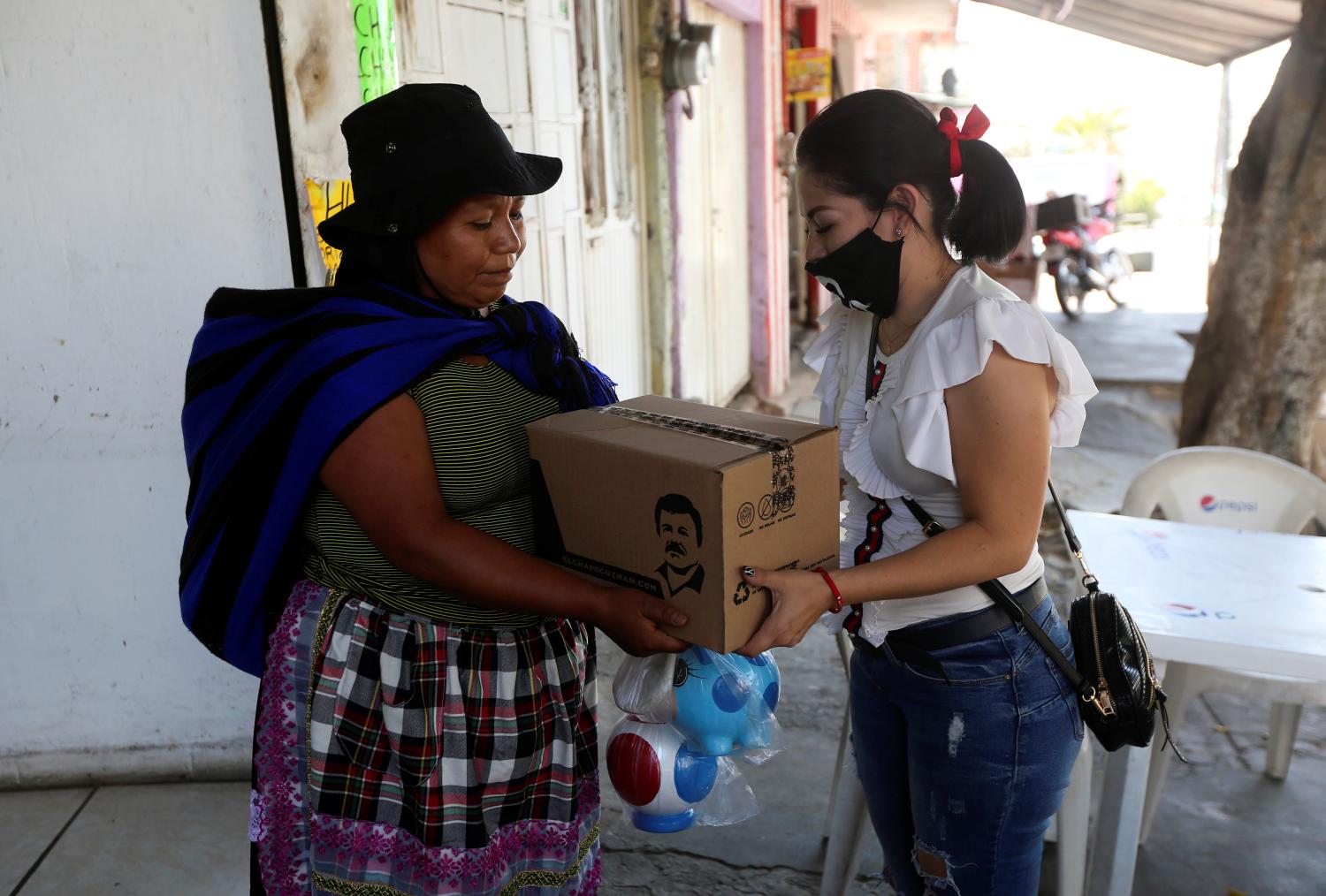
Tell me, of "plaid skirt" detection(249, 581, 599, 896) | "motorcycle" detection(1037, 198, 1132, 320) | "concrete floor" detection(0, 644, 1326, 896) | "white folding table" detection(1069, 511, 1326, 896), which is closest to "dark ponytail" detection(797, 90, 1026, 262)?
"plaid skirt" detection(249, 581, 599, 896)

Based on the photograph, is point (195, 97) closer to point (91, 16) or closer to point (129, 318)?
point (91, 16)

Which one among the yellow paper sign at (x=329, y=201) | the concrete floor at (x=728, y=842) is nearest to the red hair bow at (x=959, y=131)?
the yellow paper sign at (x=329, y=201)

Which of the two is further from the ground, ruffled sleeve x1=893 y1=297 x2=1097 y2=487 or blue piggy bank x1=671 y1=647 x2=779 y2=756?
ruffled sleeve x1=893 y1=297 x2=1097 y2=487

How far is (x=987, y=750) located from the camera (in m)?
1.55

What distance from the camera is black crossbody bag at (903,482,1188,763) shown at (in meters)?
1.56

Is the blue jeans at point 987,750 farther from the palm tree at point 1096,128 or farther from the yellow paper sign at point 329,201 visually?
the palm tree at point 1096,128

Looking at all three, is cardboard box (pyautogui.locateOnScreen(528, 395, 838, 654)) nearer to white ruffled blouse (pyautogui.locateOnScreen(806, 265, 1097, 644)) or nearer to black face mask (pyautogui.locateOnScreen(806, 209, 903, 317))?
white ruffled blouse (pyautogui.locateOnScreen(806, 265, 1097, 644))

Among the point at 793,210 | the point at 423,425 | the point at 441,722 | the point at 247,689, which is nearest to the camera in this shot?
the point at 423,425

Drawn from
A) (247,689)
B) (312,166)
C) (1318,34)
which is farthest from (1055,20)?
(247,689)

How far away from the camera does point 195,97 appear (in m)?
2.46

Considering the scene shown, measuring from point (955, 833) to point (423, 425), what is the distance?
1.01 meters

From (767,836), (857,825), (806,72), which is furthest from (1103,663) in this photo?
(806,72)

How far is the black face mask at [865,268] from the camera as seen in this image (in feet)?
5.11

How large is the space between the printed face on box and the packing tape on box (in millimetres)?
115
